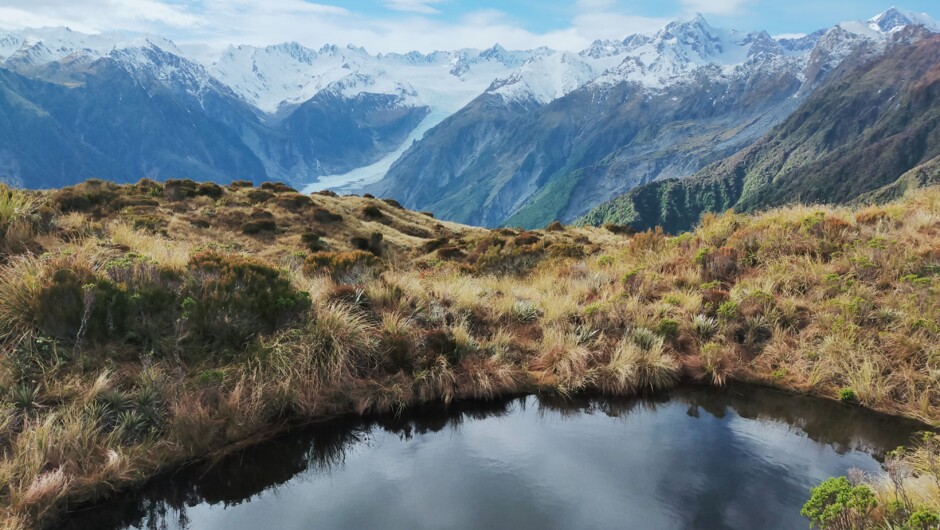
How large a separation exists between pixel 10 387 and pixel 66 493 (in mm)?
2485

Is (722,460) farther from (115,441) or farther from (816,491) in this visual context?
(115,441)

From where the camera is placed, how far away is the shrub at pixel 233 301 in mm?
11688

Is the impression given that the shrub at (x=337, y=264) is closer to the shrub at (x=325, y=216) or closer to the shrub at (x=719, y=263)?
the shrub at (x=719, y=263)

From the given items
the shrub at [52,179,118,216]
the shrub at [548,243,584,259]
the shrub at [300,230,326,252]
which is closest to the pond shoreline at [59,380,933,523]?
the shrub at [548,243,584,259]

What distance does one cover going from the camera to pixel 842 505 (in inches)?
285

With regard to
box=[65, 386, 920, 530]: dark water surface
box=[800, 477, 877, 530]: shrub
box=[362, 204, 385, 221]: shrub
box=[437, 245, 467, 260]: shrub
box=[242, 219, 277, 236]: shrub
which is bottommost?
box=[65, 386, 920, 530]: dark water surface

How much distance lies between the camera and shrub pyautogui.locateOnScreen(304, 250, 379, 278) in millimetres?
16359

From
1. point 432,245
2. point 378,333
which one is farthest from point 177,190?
point 378,333

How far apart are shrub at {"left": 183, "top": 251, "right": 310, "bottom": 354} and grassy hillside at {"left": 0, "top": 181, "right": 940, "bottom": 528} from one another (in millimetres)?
44

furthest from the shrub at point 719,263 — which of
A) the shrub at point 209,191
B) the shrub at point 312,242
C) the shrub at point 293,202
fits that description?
the shrub at point 209,191

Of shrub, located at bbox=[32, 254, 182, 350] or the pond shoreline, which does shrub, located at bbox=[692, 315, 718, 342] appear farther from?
shrub, located at bbox=[32, 254, 182, 350]

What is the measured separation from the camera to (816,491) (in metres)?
7.64

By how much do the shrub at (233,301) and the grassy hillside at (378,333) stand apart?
0.14ft

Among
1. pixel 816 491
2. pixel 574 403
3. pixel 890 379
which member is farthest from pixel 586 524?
pixel 890 379
